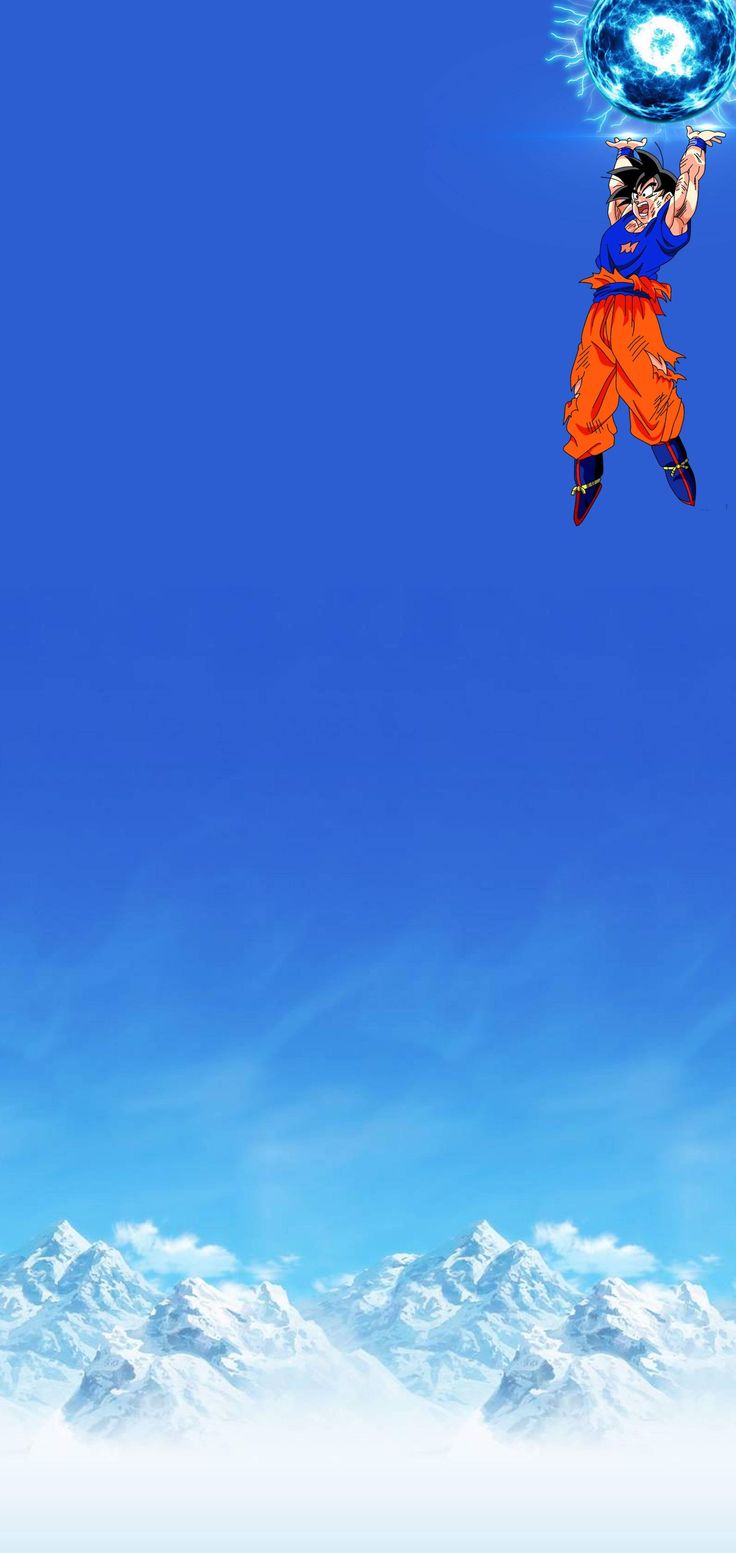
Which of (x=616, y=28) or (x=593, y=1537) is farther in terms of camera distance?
(x=593, y=1537)

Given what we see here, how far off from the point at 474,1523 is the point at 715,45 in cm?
9738

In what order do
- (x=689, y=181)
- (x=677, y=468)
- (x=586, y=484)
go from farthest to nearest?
1. (x=586, y=484)
2. (x=677, y=468)
3. (x=689, y=181)

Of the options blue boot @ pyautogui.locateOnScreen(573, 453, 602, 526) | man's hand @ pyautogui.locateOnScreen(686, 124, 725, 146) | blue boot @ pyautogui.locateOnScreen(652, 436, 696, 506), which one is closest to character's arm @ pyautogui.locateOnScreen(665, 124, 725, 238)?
man's hand @ pyautogui.locateOnScreen(686, 124, 725, 146)

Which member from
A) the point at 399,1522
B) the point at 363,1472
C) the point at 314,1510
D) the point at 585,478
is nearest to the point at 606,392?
the point at 585,478

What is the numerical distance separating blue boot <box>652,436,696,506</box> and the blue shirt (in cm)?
225

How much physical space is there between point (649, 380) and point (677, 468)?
135cm

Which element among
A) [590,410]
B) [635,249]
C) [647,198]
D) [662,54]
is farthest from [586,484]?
[662,54]

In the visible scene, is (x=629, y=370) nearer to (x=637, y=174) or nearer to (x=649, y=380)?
(x=649, y=380)

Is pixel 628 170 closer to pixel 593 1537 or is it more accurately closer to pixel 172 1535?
pixel 593 1537

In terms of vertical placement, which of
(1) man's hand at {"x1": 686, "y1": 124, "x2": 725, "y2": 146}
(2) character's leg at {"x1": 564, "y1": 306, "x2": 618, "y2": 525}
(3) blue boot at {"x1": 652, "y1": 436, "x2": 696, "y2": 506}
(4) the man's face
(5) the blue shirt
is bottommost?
(3) blue boot at {"x1": 652, "y1": 436, "x2": 696, "y2": 506}

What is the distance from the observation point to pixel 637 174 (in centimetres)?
2175

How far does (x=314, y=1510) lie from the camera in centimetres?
13525

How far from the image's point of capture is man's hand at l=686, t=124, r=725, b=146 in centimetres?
2133

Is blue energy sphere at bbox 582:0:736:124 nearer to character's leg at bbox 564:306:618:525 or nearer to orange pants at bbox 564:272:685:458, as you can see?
orange pants at bbox 564:272:685:458
